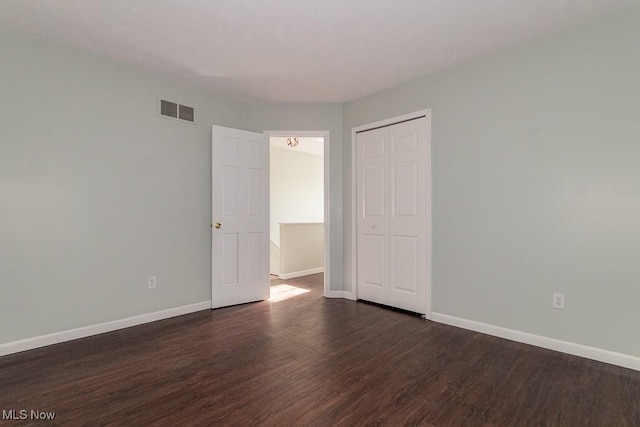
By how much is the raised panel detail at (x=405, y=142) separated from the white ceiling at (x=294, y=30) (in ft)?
2.08

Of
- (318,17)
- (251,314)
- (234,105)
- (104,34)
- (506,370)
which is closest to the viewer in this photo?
(506,370)

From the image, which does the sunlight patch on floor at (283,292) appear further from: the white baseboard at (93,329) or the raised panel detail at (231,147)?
the raised panel detail at (231,147)

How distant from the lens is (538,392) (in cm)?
201

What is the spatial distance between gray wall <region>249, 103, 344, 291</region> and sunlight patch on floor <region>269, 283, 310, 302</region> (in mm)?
580

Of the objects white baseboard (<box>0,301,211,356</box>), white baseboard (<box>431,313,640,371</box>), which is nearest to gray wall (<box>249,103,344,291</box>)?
white baseboard (<box>431,313,640,371</box>)

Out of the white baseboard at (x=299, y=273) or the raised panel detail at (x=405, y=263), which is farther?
the white baseboard at (x=299, y=273)

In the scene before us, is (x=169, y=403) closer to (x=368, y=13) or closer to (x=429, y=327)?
(x=429, y=327)

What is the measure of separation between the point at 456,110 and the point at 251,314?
120 inches

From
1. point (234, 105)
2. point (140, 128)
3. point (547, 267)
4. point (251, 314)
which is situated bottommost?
point (251, 314)

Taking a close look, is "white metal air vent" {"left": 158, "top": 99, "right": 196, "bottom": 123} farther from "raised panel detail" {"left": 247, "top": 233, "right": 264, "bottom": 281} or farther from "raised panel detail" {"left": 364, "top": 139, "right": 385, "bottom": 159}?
"raised panel detail" {"left": 364, "top": 139, "right": 385, "bottom": 159}

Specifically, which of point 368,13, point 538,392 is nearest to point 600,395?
point 538,392

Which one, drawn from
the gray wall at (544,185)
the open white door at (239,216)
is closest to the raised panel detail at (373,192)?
the gray wall at (544,185)

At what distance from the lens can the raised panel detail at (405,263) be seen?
362cm

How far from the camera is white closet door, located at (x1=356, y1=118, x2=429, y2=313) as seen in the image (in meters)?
3.57
